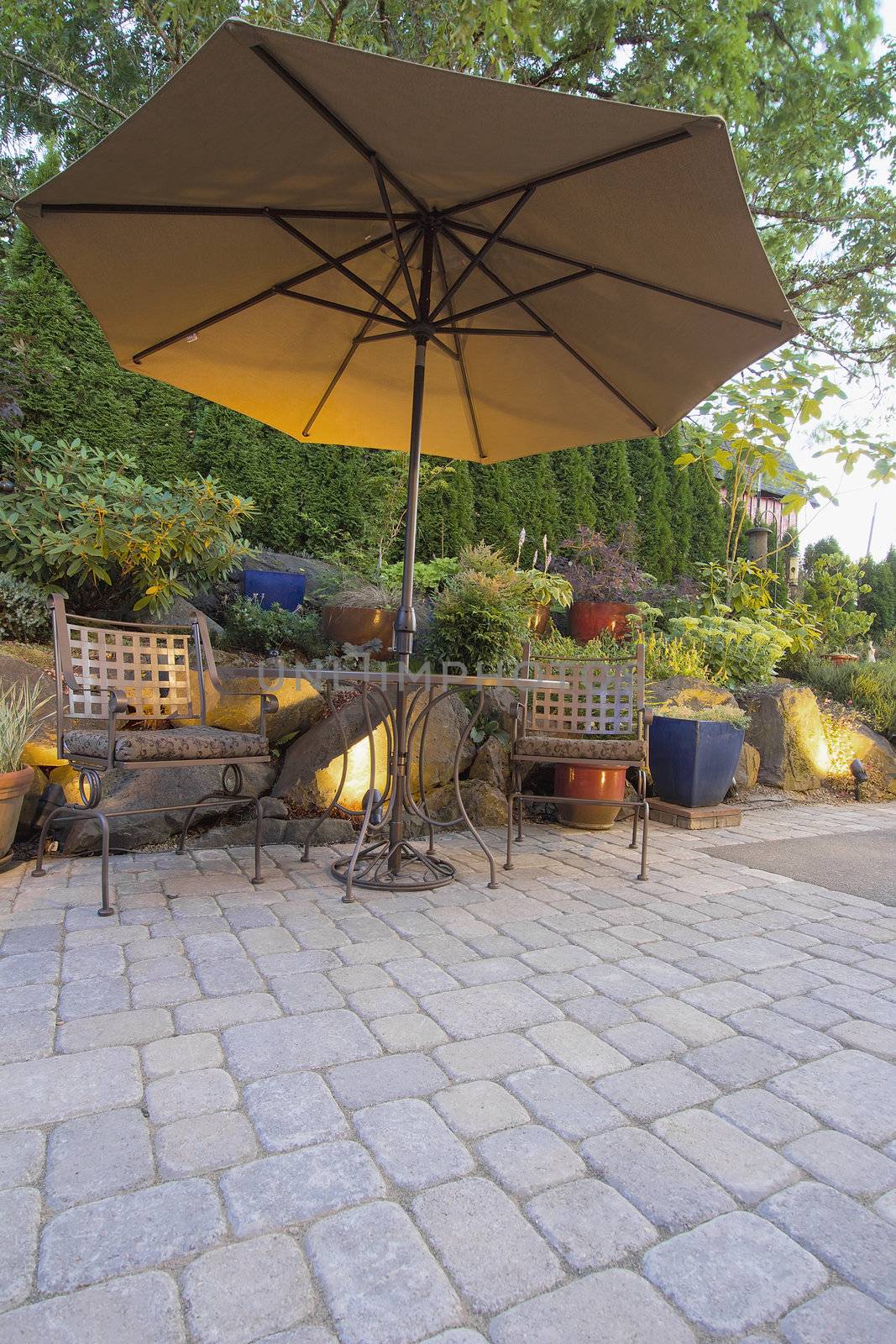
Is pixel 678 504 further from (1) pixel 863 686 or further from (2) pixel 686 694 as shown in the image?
(2) pixel 686 694

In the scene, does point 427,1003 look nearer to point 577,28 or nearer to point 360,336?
point 360,336

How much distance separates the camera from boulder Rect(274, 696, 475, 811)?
383 centimetres

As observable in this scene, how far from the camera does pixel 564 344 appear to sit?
3055mm

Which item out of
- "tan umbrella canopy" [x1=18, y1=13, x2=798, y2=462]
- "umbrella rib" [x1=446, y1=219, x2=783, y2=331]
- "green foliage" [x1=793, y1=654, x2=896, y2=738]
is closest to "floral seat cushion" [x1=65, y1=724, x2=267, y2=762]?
"tan umbrella canopy" [x1=18, y1=13, x2=798, y2=462]

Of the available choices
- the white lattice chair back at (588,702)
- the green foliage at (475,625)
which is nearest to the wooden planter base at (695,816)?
the white lattice chair back at (588,702)

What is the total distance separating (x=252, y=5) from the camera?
586 centimetres

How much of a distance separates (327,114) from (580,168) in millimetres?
680

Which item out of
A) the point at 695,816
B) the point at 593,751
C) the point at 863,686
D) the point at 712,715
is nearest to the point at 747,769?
the point at 712,715

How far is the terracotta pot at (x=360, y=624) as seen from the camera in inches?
190

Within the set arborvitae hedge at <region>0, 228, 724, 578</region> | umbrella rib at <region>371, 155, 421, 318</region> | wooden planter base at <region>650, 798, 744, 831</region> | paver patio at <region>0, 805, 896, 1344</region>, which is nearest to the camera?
paver patio at <region>0, 805, 896, 1344</region>

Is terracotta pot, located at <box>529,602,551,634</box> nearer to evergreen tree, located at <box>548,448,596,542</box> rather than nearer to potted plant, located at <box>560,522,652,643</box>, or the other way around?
potted plant, located at <box>560,522,652,643</box>

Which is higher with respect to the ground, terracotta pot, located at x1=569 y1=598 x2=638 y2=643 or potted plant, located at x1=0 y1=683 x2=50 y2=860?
terracotta pot, located at x1=569 y1=598 x2=638 y2=643

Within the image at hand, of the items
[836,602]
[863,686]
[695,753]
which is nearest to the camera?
[695,753]

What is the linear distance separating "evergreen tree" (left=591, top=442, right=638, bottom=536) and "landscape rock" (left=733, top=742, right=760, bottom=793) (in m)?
3.58
